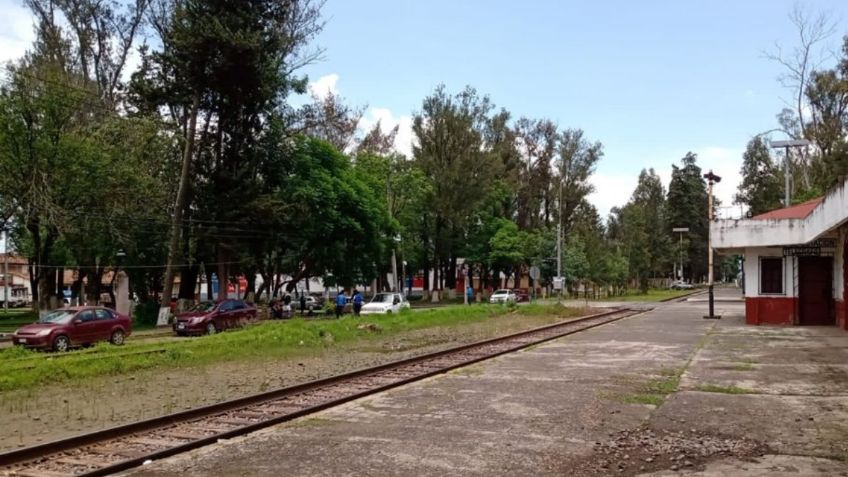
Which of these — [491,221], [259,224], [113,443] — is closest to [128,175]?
[259,224]

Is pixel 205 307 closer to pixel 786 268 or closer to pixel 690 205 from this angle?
pixel 786 268

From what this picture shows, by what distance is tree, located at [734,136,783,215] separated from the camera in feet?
270

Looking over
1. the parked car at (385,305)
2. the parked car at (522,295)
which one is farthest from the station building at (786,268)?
the parked car at (522,295)

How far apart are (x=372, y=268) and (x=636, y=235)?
37.2 m

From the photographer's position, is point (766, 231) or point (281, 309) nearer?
point (766, 231)

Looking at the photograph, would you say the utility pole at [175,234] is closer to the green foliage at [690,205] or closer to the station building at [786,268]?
the station building at [786,268]

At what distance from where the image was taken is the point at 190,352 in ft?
59.7

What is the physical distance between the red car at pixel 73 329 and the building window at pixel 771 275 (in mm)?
24168

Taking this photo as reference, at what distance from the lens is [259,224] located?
40.2 m

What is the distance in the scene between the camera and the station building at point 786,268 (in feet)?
85.4

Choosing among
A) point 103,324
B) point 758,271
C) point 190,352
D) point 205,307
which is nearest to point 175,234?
point 205,307

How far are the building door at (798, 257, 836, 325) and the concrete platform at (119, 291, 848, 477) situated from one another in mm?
12862

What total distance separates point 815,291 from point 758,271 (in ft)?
6.94

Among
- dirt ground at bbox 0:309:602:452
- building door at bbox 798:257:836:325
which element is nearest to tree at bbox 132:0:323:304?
dirt ground at bbox 0:309:602:452
